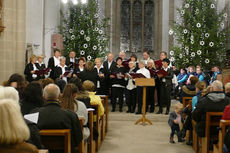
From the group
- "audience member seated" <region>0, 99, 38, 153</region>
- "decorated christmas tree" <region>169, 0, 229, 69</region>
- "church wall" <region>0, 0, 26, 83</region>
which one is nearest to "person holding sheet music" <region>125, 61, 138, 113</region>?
"church wall" <region>0, 0, 26, 83</region>

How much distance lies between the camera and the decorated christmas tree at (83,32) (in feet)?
47.0

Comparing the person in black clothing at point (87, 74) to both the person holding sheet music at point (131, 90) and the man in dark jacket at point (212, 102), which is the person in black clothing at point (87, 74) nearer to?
the person holding sheet music at point (131, 90)

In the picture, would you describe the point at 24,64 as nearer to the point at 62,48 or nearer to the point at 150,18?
the point at 62,48

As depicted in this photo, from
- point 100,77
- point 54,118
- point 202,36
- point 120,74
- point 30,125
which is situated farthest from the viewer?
point 202,36

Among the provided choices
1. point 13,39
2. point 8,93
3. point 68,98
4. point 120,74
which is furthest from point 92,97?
point 13,39

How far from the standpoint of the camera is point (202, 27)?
Result: 14742 millimetres

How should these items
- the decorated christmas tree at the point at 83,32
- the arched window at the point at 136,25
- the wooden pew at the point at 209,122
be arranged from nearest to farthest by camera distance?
the wooden pew at the point at 209,122 < the decorated christmas tree at the point at 83,32 < the arched window at the point at 136,25

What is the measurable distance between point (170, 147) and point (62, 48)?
9328mm

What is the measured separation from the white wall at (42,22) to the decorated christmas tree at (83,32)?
0.60 m

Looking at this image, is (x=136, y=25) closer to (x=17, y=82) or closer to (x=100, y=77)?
(x=100, y=77)

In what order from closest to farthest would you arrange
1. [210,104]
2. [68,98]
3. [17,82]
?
[68,98], [210,104], [17,82]

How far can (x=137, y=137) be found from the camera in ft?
24.8

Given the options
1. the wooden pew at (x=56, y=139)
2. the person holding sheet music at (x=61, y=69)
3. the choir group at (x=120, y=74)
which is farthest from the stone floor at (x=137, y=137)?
the wooden pew at (x=56, y=139)

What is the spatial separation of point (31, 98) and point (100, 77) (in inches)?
225
